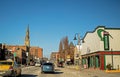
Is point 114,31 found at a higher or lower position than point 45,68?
higher

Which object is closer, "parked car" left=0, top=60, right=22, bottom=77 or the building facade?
"parked car" left=0, top=60, right=22, bottom=77

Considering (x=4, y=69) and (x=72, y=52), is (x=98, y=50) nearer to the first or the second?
(x=4, y=69)

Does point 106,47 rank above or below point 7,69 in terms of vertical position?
above

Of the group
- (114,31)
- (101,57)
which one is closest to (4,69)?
(101,57)

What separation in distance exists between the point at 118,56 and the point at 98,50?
4.71 m

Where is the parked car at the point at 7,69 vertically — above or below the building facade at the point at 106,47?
below

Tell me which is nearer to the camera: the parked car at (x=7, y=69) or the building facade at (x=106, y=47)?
the parked car at (x=7, y=69)

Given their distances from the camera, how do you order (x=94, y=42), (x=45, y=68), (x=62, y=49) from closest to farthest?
1. (x=45, y=68)
2. (x=94, y=42)
3. (x=62, y=49)

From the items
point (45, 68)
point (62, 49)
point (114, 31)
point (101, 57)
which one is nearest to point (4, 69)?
point (45, 68)

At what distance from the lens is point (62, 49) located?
11631 centimetres

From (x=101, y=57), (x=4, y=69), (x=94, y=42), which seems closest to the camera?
(x=4, y=69)

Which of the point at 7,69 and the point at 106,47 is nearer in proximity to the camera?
the point at 7,69

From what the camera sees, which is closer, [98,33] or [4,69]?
[4,69]

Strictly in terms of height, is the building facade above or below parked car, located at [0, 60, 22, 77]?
above
